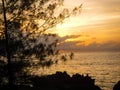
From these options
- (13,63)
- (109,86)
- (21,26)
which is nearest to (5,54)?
(13,63)

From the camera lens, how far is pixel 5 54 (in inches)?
742

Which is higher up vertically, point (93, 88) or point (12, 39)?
point (12, 39)

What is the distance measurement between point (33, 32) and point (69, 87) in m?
13.8

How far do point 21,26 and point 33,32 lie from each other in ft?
2.95

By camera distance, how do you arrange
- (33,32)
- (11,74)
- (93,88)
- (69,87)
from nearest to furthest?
(11,74) → (33,32) → (69,87) → (93,88)

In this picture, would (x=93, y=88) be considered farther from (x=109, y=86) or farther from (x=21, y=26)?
(x=109, y=86)

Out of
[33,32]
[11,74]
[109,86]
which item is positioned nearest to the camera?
[11,74]

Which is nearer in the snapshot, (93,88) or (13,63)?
(13,63)

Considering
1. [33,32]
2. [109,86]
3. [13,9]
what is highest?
[13,9]

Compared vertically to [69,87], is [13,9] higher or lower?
higher

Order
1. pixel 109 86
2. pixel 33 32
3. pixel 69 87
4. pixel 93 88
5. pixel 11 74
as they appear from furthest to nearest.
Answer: pixel 109 86
pixel 93 88
pixel 69 87
pixel 33 32
pixel 11 74

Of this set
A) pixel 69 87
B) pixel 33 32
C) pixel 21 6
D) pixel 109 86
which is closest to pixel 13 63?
pixel 33 32

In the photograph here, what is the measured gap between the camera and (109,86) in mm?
61719

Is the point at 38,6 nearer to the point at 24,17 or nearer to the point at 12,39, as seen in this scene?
the point at 24,17
